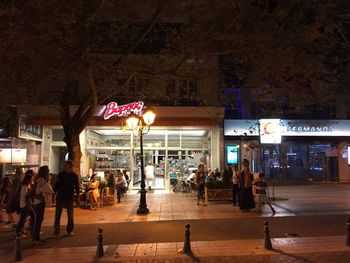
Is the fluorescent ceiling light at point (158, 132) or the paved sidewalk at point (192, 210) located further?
the fluorescent ceiling light at point (158, 132)

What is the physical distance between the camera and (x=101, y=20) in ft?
43.5

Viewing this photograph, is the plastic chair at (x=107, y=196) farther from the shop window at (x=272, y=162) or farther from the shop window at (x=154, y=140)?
the shop window at (x=272, y=162)

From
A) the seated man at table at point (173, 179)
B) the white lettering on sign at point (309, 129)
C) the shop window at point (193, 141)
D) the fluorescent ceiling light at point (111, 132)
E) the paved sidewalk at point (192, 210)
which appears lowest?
the paved sidewalk at point (192, 210)

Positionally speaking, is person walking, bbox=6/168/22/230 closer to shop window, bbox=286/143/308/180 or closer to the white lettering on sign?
the white lettering on sign

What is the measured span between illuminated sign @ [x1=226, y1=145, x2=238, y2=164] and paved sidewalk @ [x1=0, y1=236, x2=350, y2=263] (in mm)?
14176

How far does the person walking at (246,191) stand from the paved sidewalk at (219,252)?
13.8 feet

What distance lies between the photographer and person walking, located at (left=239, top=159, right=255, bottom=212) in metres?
12.9

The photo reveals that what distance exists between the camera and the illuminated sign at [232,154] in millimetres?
22859

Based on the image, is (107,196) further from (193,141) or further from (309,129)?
(309,129)

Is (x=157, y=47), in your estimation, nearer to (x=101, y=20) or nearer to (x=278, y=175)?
(x=101, y=20)

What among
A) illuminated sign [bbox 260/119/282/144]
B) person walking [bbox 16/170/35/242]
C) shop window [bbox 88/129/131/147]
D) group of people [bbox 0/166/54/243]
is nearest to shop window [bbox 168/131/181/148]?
shop window [bbox 88/129/131/147]

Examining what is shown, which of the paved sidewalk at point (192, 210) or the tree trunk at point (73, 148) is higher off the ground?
the tree trunk at point (73, 148)

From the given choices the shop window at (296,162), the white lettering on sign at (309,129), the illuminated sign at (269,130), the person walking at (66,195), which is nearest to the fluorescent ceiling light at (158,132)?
the illuminated sign at (269,130)

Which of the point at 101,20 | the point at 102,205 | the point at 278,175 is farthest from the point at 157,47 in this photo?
the point at 278,175
